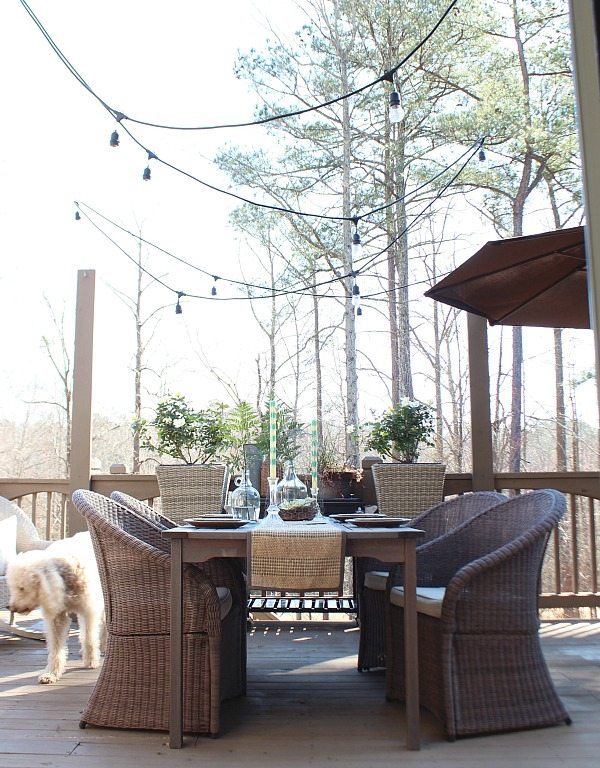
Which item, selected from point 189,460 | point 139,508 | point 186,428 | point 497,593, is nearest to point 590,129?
point 497,593

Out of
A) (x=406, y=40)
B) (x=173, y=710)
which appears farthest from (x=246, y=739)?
(x=406, y=40)

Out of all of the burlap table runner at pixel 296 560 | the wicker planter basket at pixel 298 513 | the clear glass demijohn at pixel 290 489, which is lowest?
the burlap table runner at pixel 296 560

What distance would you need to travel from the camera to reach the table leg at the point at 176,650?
8.11ft

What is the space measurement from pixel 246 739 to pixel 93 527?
95 centimetres

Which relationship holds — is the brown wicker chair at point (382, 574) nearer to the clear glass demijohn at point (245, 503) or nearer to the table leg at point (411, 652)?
the clear glass demijohn at point (245, 503)

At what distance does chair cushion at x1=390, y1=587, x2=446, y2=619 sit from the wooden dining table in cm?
13

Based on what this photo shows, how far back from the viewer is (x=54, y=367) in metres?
11.1

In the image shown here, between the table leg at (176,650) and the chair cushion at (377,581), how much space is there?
40.7 inches

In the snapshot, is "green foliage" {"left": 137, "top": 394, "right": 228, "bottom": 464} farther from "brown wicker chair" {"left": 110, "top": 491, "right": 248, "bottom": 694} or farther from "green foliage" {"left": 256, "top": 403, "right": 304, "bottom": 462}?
"brown wicker chair" {"left": 110, "top": 491, "right": 248, "bottom": 694}

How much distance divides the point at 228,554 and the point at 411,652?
2.37 ft

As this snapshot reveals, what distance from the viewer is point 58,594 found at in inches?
131

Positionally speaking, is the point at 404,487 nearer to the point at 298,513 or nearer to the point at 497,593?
the point at 298,513

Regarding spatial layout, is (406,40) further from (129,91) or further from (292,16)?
(129,91)

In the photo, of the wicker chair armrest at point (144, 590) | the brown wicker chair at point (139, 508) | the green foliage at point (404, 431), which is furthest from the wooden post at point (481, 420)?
the wicker chair armrest at point (144, 590)
